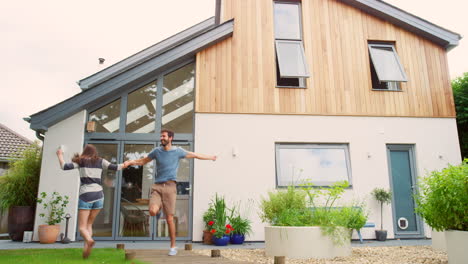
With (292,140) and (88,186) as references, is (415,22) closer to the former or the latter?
(292,140)

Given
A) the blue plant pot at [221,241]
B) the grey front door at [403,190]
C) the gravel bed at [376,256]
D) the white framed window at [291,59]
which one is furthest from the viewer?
the white framed window at [291,59]

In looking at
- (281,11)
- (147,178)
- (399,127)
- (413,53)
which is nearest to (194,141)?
(147,178)

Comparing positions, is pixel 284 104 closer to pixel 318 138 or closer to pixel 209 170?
pixel 318 138

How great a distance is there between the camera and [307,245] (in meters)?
4.72

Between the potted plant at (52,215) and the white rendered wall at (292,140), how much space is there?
2571mm

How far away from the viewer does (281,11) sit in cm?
878

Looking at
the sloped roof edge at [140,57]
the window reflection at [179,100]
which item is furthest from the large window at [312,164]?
the sloped roof edge at [140,57]

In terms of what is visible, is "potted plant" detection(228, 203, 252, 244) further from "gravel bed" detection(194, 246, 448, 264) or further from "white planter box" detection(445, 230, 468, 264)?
"white planter box" detection(445, 230, 468, 264)

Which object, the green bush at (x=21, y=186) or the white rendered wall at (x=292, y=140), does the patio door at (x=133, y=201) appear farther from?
the green bush at (x=21, y=186)

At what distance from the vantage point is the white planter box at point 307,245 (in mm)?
Result: 4707

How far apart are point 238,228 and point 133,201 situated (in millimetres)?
2199

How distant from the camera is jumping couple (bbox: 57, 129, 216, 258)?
14.2 feet

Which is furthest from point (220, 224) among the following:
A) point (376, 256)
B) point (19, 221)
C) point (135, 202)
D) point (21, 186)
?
point (21, 186)

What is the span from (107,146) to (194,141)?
1.82 m
